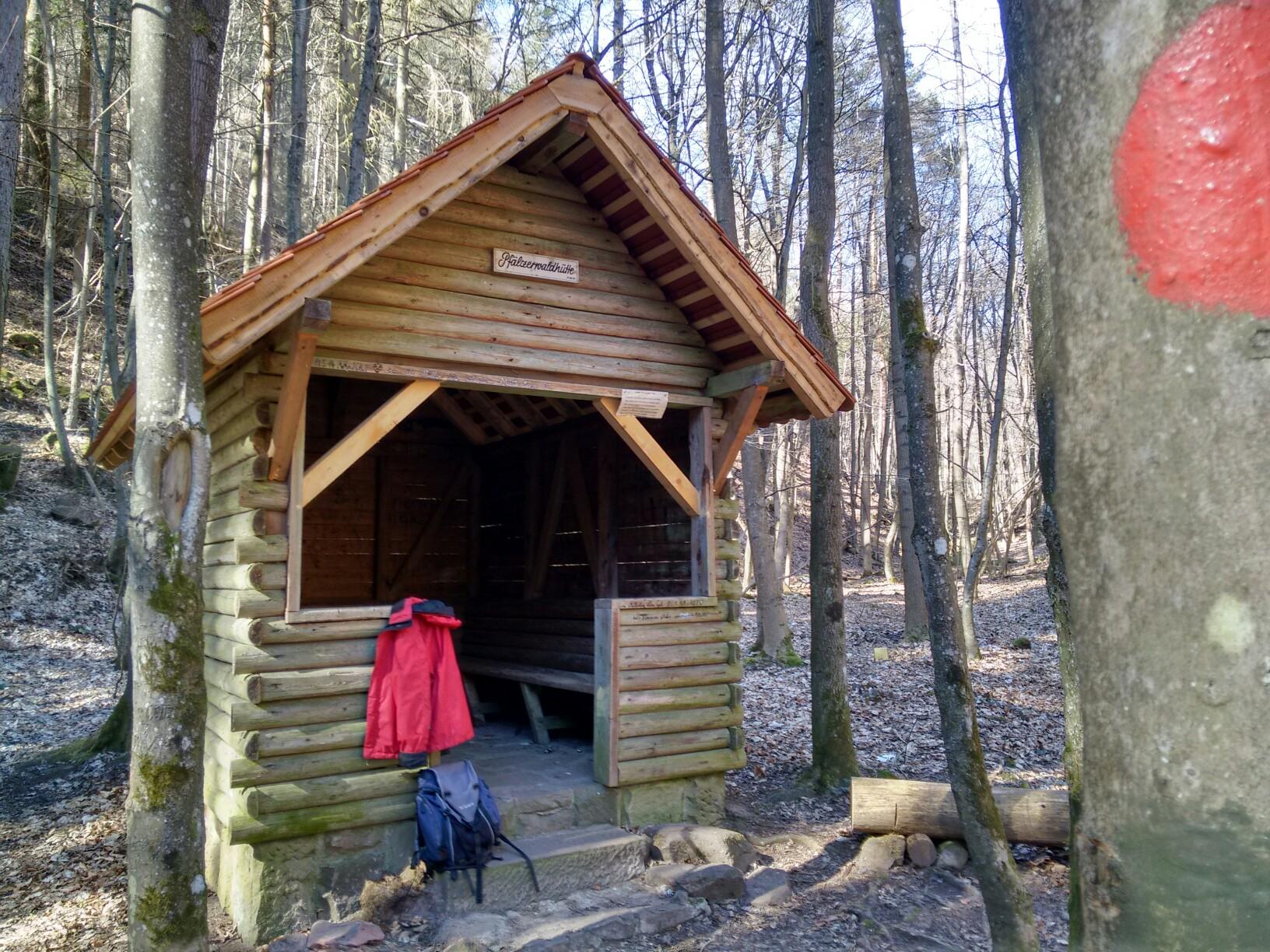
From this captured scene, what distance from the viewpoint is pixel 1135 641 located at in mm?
1006

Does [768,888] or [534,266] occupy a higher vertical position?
[534,266]

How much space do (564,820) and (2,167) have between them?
22.5 feet

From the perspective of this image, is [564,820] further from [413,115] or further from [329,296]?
[413,115]

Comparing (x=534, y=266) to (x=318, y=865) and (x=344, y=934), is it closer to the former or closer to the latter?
(x=318, y=865)

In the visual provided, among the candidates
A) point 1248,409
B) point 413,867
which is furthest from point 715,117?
point 1248,409

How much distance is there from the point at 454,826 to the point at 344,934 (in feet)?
2.73

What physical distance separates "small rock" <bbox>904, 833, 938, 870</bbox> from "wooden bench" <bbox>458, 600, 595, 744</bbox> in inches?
101

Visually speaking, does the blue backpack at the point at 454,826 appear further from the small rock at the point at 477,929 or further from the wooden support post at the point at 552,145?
the wooden support post at the point at 552,145

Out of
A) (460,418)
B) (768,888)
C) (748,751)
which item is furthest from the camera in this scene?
(460,418)

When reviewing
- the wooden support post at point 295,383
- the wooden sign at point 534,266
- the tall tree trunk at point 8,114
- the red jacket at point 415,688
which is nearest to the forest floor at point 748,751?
the red jacket at point 415,688

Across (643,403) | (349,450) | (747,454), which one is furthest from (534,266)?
(747,454)

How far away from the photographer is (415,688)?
582 centimetres

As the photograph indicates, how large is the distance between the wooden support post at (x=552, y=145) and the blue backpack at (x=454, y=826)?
430 cm

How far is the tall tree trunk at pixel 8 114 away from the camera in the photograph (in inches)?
288
